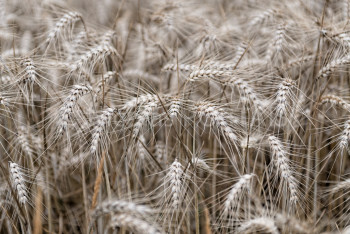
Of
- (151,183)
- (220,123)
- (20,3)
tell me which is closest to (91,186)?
(151,183)

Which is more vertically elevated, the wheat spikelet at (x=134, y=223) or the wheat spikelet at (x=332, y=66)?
the wheat spikelet at (x=332, y=66)

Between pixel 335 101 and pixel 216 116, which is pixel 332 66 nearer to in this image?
pixel 335 101

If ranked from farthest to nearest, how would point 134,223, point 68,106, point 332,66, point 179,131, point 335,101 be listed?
point 179,131
point 332,66
point 335,101
point 68,106
point 134,223

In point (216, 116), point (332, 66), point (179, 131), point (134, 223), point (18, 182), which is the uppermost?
point (332, 66)

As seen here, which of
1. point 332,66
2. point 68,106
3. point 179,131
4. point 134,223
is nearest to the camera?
point 134,223

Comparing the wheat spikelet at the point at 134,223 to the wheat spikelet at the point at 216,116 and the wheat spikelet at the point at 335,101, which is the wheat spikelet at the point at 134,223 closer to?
the wheat spikelet at the point at 216,116

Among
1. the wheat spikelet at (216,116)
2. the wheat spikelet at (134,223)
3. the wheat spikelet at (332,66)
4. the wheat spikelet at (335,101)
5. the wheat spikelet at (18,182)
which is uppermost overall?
the wheat spikelet at (332,66)

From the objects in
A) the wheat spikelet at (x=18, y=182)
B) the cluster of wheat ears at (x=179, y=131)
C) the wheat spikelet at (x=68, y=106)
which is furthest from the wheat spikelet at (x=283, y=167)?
the wheat spikelet at (x=18, y=182)

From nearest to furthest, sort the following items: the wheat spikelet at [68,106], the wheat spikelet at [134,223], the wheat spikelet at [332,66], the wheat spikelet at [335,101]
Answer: the wheat spikelet at [134,223] → the wheat spikelet at [68,106] → the wheat spikelet at [335,101] → the wheat spikelet at [332,66]

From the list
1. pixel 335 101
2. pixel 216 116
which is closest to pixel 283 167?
pixel 216 116
